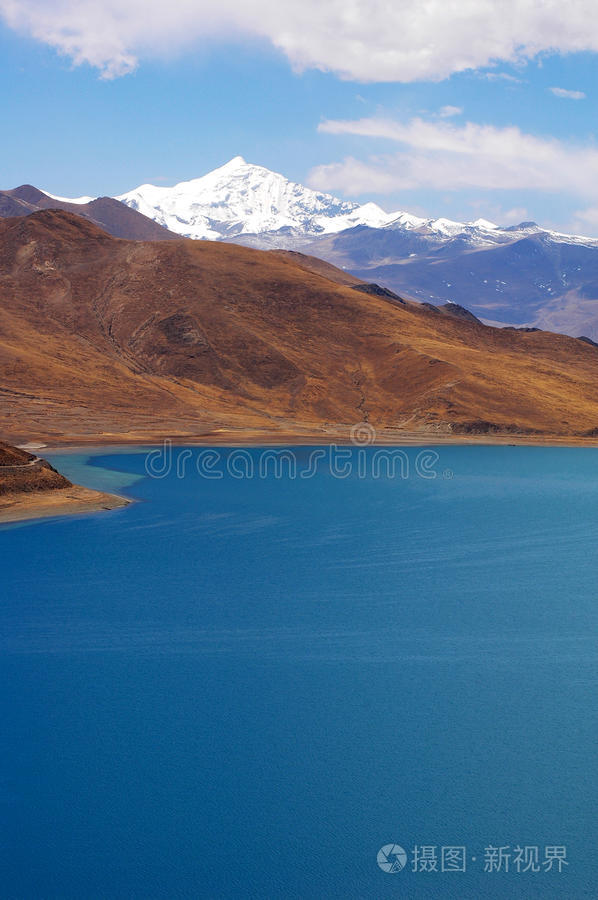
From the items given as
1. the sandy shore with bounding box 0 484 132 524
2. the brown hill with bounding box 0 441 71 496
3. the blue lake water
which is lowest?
the blue lake water

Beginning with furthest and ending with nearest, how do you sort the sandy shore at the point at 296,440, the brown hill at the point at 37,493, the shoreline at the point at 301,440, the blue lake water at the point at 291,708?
the sandy shore at the point at 296,440, the shoreline at the point at 301,440, the brown hill at the point at 37,493, the blue lake water at the point at 291,708

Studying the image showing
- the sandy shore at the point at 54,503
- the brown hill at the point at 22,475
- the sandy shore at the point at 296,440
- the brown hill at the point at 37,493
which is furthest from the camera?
the sandy shore at the point at 296,440

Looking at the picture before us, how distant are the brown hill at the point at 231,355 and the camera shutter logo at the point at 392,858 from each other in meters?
86.8

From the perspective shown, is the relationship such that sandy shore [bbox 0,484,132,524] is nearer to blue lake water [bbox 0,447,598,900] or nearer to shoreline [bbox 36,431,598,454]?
blue lake water [bbox 0,447,598,900]

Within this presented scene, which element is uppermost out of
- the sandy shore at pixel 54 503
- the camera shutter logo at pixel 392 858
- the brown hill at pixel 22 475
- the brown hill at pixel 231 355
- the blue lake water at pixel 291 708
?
the brown hill at pixel 231 355

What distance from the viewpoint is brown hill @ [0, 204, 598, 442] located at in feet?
416

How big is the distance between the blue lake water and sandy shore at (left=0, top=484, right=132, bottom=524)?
107 inches

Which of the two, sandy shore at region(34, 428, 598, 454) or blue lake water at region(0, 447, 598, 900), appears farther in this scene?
sandy shore at region(34, 428, 598, 454)

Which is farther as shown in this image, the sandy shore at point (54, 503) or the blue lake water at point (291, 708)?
the sandy shore at point (54, 503)

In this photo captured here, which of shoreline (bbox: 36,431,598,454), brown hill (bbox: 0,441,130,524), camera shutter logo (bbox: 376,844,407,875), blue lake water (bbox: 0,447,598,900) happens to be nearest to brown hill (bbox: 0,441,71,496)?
brown hill (bbox: 0,441,130,524)

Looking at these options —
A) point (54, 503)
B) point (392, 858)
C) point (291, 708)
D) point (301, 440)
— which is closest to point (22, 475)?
point (54, 503)

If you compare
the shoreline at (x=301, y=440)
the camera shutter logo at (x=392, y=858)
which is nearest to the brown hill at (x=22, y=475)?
the shoreline at (x=301, y=440)

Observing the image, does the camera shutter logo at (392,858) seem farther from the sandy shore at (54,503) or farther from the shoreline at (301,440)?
the shoreline at (301,440)

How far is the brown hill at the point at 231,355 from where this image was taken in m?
127
